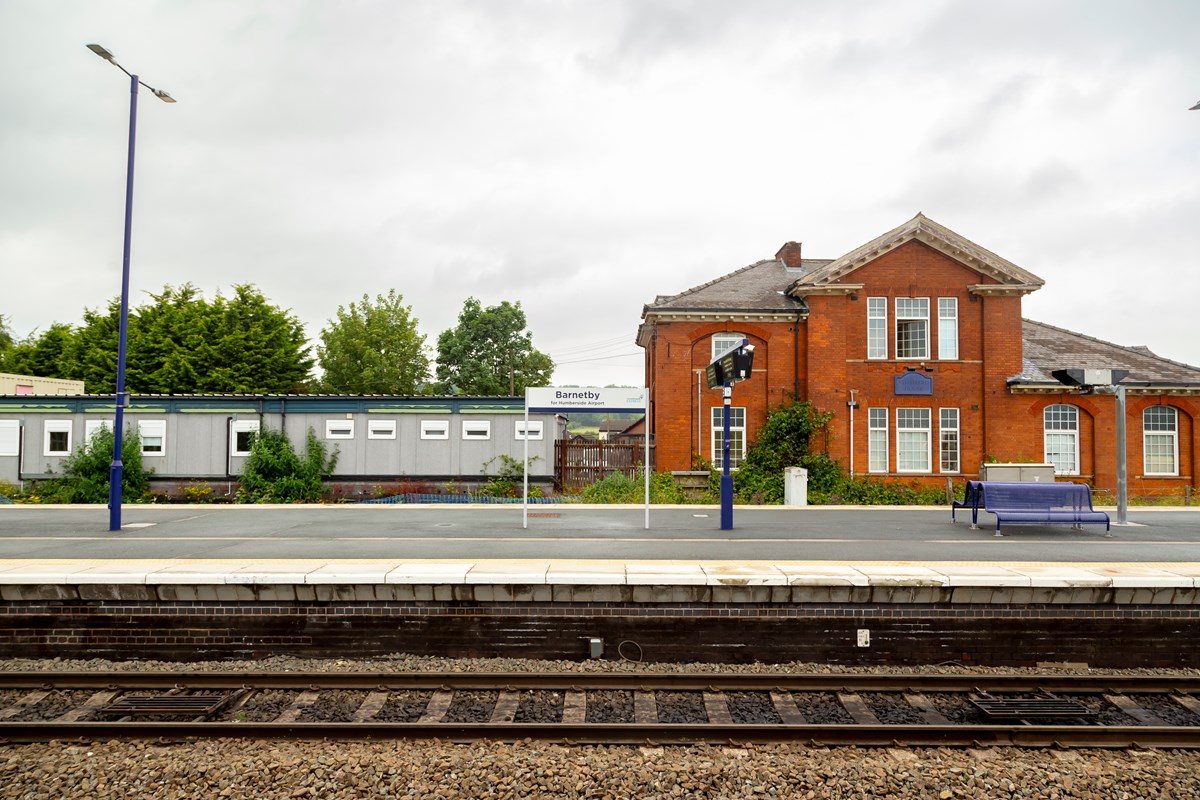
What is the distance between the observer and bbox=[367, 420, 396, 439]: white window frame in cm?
2384

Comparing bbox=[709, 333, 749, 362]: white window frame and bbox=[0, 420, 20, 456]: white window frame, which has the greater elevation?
bbox=[709, 333, 749, 362]: white window frame

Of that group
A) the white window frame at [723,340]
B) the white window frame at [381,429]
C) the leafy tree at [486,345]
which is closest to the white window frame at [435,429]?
the white window frame at [381,429]

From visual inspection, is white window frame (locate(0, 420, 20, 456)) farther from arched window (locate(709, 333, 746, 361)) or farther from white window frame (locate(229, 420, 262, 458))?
arched window (locate(709, 333, 746, 361))

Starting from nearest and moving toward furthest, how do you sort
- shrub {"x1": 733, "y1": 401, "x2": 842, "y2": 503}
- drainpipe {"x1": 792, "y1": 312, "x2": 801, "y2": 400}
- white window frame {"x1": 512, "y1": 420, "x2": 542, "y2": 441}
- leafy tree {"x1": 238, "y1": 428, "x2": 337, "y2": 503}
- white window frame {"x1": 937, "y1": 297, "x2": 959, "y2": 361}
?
1. leafy tree {"x1": 238, "y1": 428, "x2": 337, "y2": 503}
2. shrub {"x1": 733, "y1": 401, "x2": 842, "y2": 503}
3. white window frame {"x1": 512, "y1": 420, "x2": 542, "y2": 441}
4. white window frame {"x1": 937, "y1": 297, "x2": 959, "y2": 361}
5. drainpipe {"x1": 792, "y1": 312, "x2": 801, "y2": 400}

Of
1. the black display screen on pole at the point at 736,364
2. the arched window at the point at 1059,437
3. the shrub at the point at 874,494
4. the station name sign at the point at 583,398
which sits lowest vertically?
the shrub at the point at 874,494

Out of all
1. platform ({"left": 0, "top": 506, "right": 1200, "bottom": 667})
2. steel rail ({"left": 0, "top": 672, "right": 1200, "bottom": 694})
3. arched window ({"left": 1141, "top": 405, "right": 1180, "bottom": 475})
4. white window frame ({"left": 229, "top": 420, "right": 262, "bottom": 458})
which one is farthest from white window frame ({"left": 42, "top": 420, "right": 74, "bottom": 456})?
arched window ({"left": 1141, "top": 405, "right": 1180, "bottom": 475})

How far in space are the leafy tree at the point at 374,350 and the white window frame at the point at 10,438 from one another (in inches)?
930

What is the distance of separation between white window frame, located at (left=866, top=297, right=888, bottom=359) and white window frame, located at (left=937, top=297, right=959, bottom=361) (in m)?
1.84

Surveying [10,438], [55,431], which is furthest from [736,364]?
[10,438]

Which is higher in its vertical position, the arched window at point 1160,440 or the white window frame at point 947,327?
the white window frame at point 947,327

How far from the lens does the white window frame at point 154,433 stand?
2370cm

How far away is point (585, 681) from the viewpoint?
24.4 ft

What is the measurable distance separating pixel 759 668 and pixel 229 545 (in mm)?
8364

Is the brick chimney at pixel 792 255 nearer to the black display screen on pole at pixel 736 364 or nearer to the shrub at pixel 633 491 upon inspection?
the shrub at pixel 633 491
